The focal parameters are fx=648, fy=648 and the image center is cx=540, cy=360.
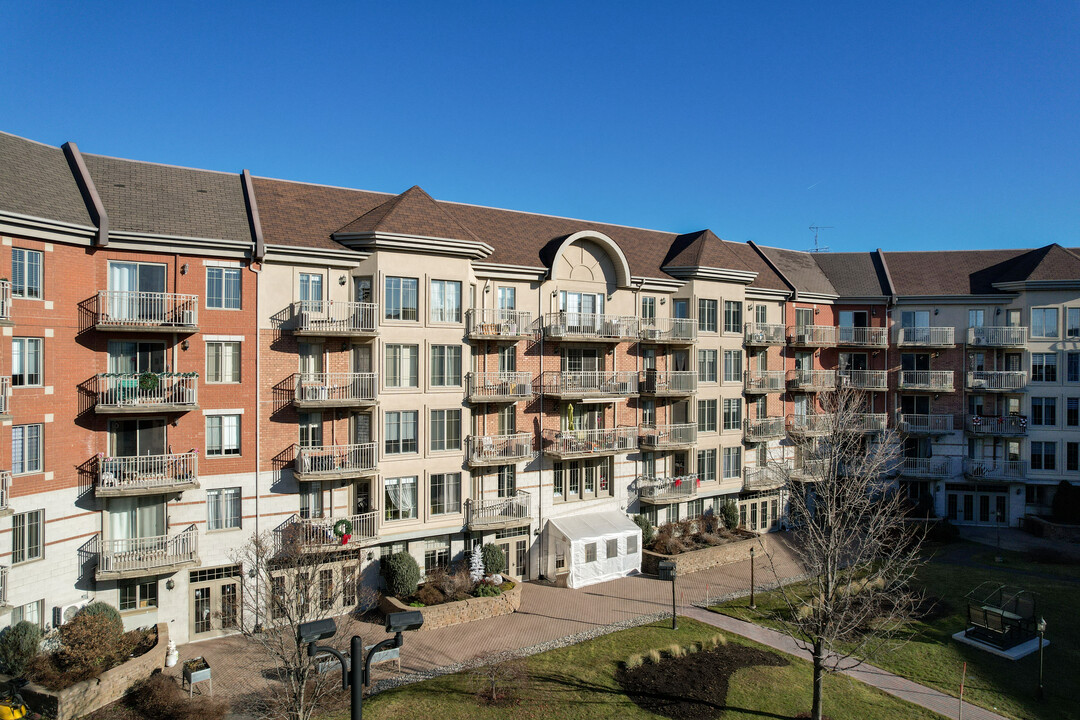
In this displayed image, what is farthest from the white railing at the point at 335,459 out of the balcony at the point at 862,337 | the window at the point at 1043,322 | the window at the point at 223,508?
the window at the point at 1043,322

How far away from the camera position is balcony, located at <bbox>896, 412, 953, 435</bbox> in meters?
36.2

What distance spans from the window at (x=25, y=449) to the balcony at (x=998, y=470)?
41.8 meters

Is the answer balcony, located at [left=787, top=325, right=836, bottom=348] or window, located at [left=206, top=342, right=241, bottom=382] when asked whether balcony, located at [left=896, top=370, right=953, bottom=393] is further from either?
window, located at [left=206, top=342, right=241, bottom=382]

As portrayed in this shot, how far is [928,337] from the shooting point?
3681 centimetres

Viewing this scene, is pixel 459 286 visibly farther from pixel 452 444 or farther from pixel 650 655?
pixel 650 655

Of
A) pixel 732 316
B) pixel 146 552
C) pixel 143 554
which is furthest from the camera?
pixel 732 316

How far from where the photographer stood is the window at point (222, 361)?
21.6 metres

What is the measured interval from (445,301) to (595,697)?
47.9 feet

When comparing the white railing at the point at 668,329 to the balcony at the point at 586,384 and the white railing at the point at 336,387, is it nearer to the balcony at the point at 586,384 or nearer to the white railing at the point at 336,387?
the balcony at the point at 586,384

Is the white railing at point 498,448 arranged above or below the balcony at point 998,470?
above

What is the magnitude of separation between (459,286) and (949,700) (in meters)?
20.5

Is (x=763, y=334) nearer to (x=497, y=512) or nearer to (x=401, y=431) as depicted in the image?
(x=497, y=512)

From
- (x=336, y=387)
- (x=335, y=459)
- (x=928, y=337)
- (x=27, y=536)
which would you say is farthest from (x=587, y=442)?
(x=928, y=337)

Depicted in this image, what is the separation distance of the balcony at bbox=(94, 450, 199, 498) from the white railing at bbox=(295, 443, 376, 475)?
329 centimetres
